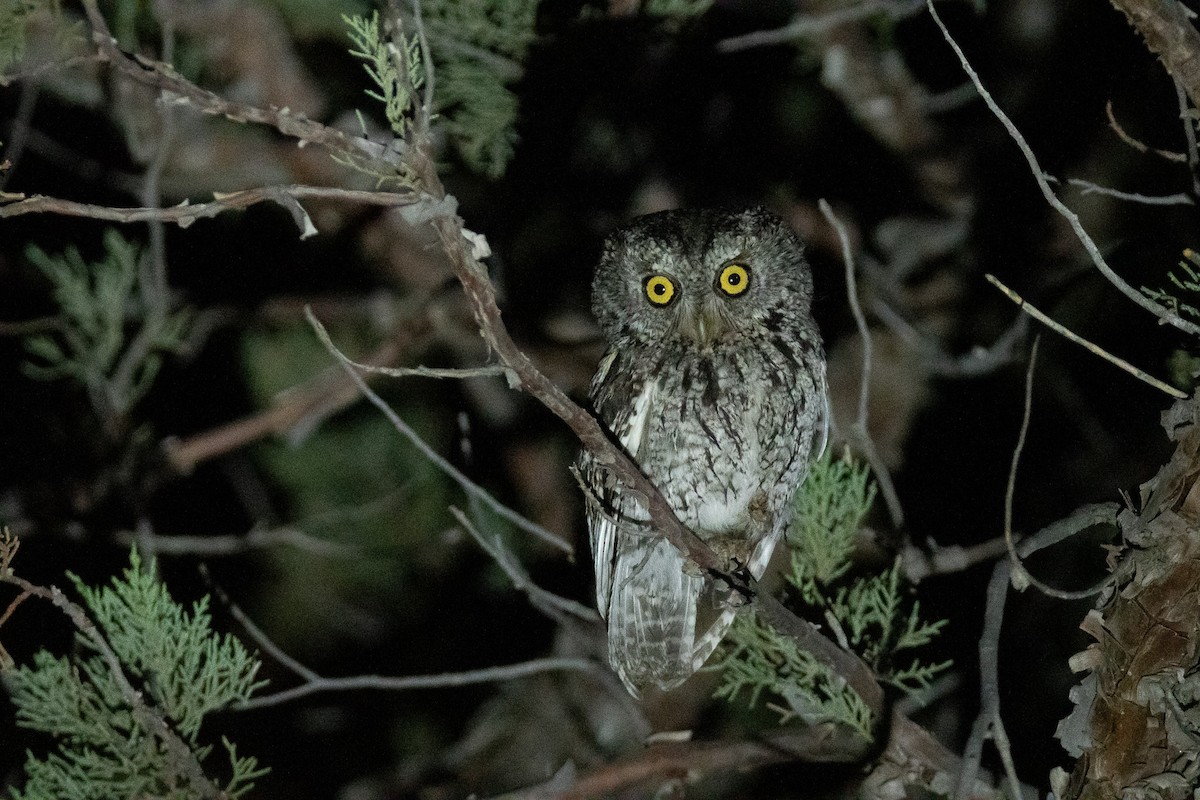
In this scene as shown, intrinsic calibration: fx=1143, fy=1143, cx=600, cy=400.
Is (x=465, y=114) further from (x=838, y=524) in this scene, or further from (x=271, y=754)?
(x=271, y=754)

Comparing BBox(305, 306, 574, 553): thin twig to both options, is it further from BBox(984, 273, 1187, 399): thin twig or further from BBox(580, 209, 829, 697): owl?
BBox(984, 273, 1187, 399): thin twig

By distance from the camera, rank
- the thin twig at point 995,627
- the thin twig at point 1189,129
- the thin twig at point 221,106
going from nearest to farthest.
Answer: the thin twig at point 221,106
the thin twig at point 1189,129
the thin twig at point 995,627

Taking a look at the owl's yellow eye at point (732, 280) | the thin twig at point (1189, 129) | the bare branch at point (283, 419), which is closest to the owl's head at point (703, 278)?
the owl's yellow eye at point (732, 280)

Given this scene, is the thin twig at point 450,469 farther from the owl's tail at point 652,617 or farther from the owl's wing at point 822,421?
the owl's wing at point 822,421

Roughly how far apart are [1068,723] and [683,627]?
123cm

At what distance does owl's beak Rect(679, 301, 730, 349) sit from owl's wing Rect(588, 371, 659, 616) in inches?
6.4

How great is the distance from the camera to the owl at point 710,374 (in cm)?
277

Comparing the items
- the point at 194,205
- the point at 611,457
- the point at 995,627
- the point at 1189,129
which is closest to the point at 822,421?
the point at 995,627

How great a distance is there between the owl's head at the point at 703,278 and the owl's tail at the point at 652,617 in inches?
25.3

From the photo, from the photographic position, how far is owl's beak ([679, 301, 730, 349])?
2.73m

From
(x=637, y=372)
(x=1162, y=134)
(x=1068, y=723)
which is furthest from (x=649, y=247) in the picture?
(x=1162, y=134)

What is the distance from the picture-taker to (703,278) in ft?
9.02

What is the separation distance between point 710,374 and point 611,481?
358 millimetres

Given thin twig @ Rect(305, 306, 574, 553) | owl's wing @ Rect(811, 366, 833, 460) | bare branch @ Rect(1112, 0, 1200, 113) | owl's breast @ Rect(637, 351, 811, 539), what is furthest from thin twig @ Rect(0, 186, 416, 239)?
owl's wing @ Rect(811, 366, 833, 460)
